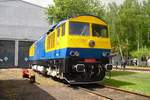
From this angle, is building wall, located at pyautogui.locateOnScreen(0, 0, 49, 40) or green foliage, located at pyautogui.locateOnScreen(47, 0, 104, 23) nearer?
green foliage, located at pyautogui.locateOnScreen(47, 0, 104, 23)

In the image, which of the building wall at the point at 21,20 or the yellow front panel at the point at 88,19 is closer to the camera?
the yellow front panel at the point at 88,19

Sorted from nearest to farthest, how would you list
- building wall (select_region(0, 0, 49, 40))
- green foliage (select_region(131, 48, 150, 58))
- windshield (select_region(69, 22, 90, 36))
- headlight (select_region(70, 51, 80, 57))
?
1. headlight (select_region(70, 51, 80, 57))
2. windshield (select_region(69, 22, 90, 36))
3. building wall (select_region(0, 0, 49, 40))
4. green foliage (select_region(131, 48, 150, 58))

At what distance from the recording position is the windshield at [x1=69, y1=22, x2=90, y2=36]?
51.2 ft

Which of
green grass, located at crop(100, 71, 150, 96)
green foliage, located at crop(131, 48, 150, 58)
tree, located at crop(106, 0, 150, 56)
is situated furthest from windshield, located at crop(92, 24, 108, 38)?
tree, located at crop(106, 0, 150, 56)

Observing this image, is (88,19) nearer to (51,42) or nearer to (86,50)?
(86,50)

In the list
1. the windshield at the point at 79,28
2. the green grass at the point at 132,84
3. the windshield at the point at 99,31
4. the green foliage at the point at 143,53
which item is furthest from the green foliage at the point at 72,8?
the green foliage at the point at 143,53

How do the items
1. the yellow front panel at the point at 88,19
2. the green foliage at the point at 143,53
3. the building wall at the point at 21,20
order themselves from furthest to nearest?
the green foliage at the point at 143,53, the building wall at the point at 21,20, the yellow front panel at the point at 88,19

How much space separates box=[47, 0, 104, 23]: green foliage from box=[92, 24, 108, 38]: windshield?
12519mm

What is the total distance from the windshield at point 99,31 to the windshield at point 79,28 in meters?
0.36

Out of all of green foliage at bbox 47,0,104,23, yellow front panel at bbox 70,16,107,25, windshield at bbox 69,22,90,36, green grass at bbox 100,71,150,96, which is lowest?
green grass at bbox 100,71,150,96

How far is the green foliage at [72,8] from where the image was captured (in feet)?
96.5

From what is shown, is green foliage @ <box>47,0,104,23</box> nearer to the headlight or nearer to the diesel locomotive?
the diesel locomotive

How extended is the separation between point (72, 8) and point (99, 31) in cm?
1367

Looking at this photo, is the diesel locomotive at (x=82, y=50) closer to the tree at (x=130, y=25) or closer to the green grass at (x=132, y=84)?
the green grass at (x=132, y=84)
